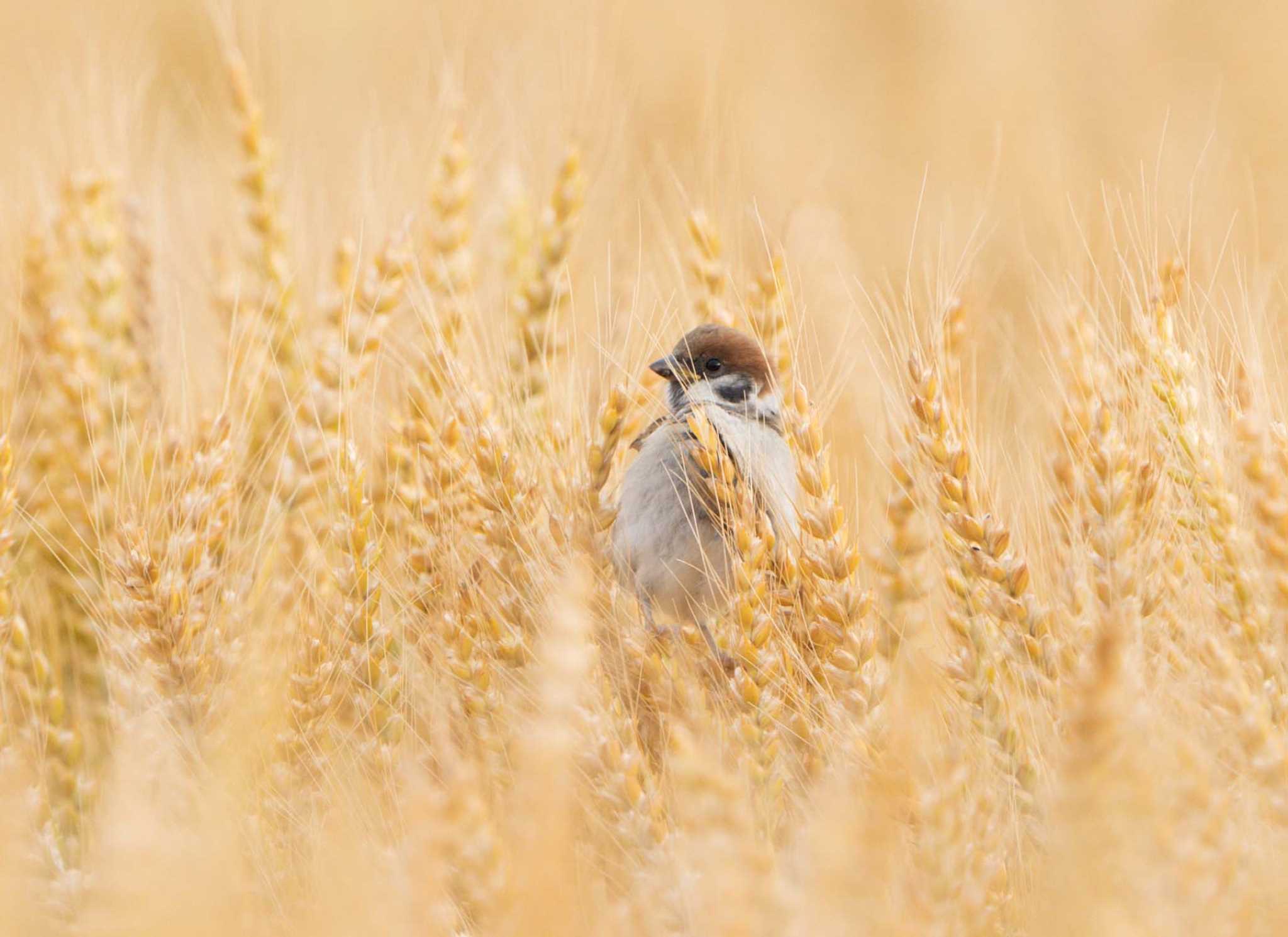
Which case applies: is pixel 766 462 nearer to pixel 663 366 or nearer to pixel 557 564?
pixel 663 366

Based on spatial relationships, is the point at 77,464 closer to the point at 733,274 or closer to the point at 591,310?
the point at 591,310

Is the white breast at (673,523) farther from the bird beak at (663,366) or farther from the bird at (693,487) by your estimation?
the bird beak at (663,366)

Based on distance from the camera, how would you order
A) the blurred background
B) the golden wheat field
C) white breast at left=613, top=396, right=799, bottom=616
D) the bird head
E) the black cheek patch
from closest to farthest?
the golden wheat field → white breast at left=613, top=396, right=799, bottom=616 → the bird head → the black cheek patch → the blurred background

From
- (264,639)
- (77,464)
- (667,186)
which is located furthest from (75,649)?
(667,186)

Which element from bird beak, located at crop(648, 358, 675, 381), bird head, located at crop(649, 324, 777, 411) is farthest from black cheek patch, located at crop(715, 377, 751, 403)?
bird beak, located at crop(648, 358, 675, 381)

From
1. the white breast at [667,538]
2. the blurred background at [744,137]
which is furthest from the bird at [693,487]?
the blurred background at [744,137]

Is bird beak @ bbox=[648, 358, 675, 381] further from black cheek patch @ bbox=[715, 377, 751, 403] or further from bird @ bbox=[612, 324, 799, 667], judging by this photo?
black cheek patch @ bbox=[715, 377, 751, 403]
